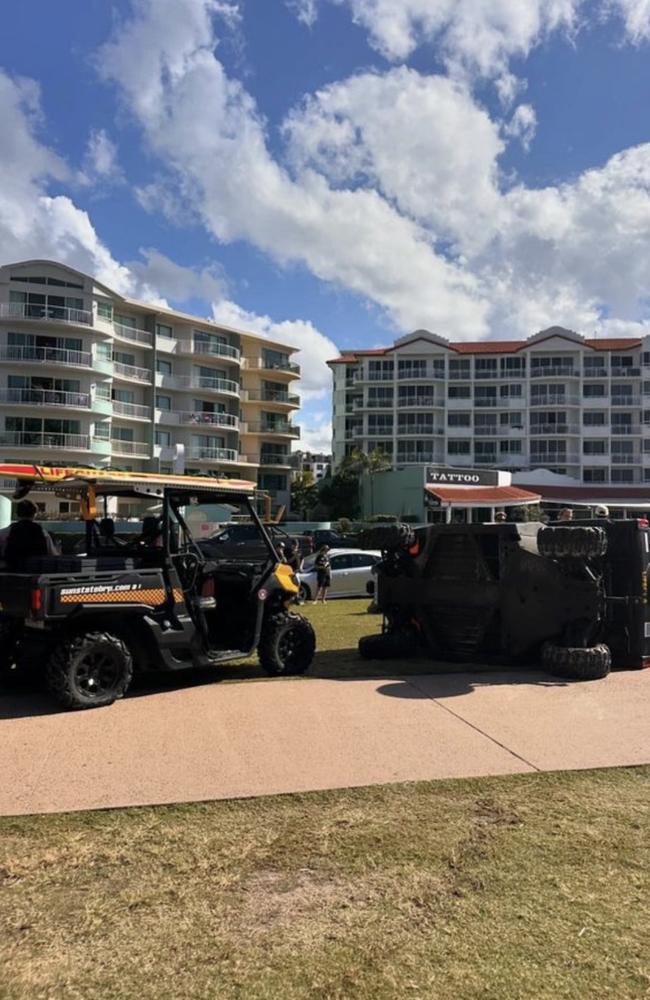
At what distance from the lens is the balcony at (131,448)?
51.8 metres

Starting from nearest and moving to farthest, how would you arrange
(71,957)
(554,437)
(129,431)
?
(71,957)
(129,431)
(554,437)

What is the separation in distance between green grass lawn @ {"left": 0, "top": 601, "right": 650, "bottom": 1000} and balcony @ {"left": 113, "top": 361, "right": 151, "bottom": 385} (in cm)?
5009

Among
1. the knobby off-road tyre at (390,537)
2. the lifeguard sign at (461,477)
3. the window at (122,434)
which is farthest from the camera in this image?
the window at (122,434)

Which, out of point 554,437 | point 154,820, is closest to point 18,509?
point 154,820

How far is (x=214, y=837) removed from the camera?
414cm

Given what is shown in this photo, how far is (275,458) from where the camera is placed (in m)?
61.8

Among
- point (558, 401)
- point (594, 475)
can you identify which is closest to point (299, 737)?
point (558, 401)

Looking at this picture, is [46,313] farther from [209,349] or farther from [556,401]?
[556,401]

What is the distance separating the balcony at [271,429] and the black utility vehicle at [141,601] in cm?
5233

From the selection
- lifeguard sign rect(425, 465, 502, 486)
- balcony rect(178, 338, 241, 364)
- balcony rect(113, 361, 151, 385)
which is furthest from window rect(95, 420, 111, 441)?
lifeguard sign rect(425, 465, 502, 486)

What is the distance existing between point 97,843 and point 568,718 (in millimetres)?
4147

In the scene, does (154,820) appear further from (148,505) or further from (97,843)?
(148,505)

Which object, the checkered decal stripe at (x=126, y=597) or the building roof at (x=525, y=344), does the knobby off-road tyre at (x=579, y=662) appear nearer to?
the checkered decal stripe at (x=126, y=597)


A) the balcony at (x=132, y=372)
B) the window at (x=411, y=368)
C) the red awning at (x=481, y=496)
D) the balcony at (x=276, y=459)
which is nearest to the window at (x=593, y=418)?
the window at (x=411, y=368)
